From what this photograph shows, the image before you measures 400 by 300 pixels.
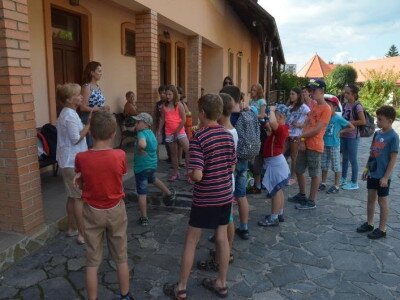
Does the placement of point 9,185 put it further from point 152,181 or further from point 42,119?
point 42,119

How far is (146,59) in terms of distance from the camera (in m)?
6.54

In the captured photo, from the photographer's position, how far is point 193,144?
8.89 ft

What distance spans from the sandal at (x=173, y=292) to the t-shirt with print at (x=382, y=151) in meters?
2.49

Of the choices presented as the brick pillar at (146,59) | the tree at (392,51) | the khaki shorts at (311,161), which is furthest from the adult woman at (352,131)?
the tree at (392,51)

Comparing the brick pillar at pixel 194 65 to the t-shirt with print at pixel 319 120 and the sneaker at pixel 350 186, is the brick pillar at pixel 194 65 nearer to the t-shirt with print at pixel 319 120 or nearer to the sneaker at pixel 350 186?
the sneaker at pixel 350 186

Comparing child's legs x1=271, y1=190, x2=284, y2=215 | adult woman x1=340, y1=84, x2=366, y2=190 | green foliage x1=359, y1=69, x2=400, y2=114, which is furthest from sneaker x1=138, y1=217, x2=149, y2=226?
green foliage x1=359, y1=69, x2=400, y2=114

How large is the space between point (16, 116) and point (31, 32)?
2.66 m

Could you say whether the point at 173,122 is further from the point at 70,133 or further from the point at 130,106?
the point at 70,133

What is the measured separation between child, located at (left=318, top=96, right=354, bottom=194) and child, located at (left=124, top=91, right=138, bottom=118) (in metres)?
3.94

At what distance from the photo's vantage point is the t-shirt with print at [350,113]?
5859mm

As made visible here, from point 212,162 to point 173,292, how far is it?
3.62 feet

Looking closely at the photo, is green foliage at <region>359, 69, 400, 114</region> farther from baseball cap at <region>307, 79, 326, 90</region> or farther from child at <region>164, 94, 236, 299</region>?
child at <region>164, 94, 236, 299</region>

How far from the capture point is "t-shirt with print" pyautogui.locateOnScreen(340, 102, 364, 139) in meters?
5.86

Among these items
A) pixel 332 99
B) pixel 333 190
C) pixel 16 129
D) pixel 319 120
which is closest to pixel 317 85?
pixel 319 120
